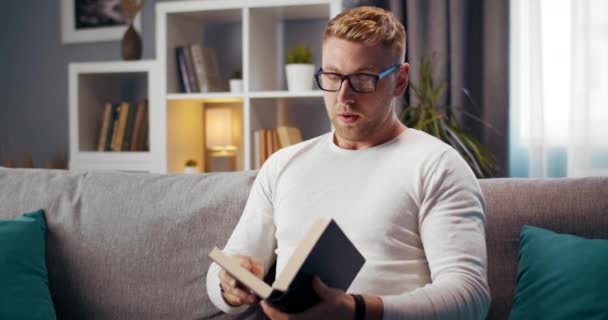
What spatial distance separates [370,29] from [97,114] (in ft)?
6.87

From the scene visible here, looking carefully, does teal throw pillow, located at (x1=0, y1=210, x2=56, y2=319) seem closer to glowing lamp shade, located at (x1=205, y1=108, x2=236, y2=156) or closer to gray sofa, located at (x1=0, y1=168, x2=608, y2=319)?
gray sofa, located at (x1=0, y1=168, x2=608, y2=319)

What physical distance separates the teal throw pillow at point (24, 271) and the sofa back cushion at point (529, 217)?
1008mm

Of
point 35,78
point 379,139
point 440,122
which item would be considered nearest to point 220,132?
point 440,122

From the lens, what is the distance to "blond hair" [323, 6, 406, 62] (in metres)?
1.22

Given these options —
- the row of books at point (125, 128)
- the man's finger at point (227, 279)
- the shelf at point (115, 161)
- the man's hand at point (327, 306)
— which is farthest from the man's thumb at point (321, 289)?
the row of books at point (125, 128)

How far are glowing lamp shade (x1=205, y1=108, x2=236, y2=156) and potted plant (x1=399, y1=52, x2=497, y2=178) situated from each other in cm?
80

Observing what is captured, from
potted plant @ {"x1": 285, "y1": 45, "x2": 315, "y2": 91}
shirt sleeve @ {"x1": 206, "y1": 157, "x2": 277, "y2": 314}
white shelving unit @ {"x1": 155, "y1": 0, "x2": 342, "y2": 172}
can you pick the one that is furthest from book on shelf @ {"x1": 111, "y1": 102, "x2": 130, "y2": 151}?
shirt sleeve @ {"x1": 206, "y1": 157, "x2": 277, "y2": 314}

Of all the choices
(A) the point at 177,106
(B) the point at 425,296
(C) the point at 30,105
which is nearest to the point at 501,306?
(B) the point at 425,296

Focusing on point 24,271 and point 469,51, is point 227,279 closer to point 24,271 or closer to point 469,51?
point 24,271

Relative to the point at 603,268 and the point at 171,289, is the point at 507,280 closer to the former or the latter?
the point at 603,268

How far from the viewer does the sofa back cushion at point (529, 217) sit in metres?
1.35

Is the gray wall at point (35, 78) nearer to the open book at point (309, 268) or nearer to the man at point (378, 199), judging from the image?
the man at point (378, 199)

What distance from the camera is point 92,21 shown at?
11.0ft

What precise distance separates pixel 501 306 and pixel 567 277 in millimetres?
193
